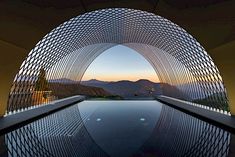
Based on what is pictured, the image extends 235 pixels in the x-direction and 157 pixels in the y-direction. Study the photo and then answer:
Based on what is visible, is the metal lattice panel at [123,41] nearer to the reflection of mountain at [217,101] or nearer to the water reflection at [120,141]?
the reflection of mountain at [217,101]

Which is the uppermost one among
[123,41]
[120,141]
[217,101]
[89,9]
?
[123,41]

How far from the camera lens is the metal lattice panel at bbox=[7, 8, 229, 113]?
3388 centimetres

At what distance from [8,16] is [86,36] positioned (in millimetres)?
31593

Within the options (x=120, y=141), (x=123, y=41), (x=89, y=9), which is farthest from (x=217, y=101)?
(x=123, y=41)

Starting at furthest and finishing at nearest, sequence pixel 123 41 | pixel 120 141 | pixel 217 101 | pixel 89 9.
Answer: pixel 123 41 → pixel 217 101 → pixel 89 9 → pixel 120 141

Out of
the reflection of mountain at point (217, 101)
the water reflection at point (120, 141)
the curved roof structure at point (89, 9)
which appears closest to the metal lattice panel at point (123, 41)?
the reflection of mountain at point (217, 101)

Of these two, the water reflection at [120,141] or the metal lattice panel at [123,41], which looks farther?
the metal lattice panel at [123,41]

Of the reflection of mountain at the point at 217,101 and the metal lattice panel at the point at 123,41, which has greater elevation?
the metal lattice panel at the point at 123,41

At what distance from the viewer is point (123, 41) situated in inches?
2352

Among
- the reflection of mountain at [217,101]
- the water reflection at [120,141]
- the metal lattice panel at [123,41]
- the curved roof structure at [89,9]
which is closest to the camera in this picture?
the water reflection at [120,141]

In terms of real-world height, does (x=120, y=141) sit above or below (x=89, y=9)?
below

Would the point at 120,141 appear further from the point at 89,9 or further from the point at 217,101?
the point at 217,101

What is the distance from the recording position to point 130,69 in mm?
98188

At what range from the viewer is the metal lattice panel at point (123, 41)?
3388 cm
